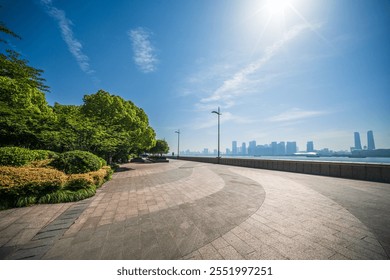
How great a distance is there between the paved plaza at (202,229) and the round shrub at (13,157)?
3.38m

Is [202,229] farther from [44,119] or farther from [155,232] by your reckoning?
[44,119]

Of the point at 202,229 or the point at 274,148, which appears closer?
the point at 202,229

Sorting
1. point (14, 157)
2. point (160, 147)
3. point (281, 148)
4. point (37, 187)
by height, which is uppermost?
point (281, 148)

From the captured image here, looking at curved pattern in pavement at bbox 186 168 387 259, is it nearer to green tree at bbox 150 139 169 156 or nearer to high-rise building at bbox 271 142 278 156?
green tree at bbox 150 139 169 156

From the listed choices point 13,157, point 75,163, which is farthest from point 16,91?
point 75,163

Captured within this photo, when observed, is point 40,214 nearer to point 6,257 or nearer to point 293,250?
point 6,257

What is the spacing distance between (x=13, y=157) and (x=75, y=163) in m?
2.33

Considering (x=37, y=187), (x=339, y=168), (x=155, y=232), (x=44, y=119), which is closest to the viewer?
(x=155, y=232)

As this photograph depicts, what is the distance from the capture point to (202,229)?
3639mm

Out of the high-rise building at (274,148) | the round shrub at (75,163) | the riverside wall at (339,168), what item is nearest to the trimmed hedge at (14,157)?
the round shrub at (75,163)

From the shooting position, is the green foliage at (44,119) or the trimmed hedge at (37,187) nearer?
the trimmed hedge at (37,187)

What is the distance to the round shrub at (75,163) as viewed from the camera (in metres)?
7.27

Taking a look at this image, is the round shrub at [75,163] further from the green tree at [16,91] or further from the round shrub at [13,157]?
the green tree at [16,91]

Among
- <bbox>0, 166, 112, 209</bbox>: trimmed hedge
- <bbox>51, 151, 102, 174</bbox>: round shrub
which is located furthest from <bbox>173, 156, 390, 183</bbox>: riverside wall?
<bbox>51, 151, 102, 174</bbox>: round shrub
